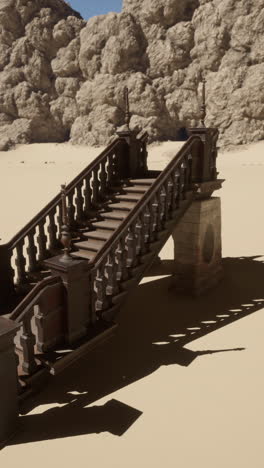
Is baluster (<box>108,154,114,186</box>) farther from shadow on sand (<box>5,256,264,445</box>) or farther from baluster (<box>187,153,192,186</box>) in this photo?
shadow on sand (<box>5,256,264,445</box>)

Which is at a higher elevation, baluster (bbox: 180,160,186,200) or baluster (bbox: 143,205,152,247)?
baluster (bbox: 180,160,186,200)

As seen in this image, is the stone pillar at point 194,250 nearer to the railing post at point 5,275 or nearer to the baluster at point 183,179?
the baluster at point 183,179

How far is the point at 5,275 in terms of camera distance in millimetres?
6414

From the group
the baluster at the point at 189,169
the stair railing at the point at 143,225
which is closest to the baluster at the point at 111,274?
the stair railing at the point at 143,225

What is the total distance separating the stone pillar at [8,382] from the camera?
3.79m

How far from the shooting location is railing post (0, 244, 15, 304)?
6.38 m

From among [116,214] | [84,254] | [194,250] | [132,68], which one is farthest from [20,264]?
[132,68]

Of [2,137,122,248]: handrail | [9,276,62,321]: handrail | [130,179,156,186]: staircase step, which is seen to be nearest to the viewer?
[9,276,62,321]: handrail

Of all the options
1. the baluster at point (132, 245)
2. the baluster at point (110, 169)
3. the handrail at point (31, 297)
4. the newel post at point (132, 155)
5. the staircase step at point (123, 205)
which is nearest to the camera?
the handrail at point (31, 297)

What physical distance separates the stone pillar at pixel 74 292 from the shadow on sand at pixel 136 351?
24.8 inches

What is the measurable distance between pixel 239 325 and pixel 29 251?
3.85 m

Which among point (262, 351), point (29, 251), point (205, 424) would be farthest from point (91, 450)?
point (29, 251)

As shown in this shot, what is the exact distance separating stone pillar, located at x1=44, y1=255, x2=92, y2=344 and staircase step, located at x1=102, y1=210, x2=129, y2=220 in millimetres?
2412

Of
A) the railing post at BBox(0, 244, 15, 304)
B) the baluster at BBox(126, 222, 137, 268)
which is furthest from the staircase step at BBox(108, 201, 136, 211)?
the railing post at BBox(0, 244, 15, 304)
